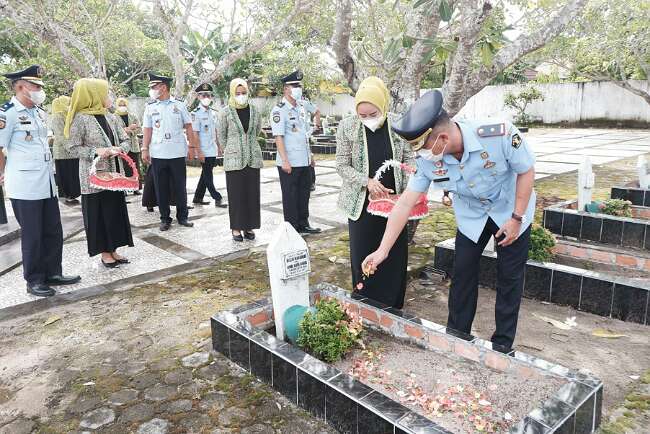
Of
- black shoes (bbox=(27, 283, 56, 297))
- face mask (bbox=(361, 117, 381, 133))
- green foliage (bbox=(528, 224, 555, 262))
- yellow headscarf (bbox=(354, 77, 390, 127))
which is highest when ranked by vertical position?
yellow headscarf (bbox=(354, 77, 390, 127))

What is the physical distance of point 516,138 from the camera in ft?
8.50

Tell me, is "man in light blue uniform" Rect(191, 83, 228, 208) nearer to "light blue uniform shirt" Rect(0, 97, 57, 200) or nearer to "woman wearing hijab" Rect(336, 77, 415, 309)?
"light blue uniform shirt" Rect(0, 97, 57, 200)

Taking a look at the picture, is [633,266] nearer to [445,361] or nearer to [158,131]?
[445,361]

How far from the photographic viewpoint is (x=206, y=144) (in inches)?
311

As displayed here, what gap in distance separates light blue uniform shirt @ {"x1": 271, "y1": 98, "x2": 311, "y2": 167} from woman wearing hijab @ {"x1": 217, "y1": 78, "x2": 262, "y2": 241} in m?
0.23

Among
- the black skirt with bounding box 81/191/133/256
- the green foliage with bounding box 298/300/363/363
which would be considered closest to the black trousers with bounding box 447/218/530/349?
the green foliage with bounding box 298/300/363/363

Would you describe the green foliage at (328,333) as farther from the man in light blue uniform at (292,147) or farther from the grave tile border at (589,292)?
the man in light blue uniform at (292,147)

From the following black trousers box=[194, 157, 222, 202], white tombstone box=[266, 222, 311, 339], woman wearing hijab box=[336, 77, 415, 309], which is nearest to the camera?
white tombstone box=[266, 222, 311, 339]

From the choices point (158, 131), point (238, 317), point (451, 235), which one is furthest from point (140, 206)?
point (238, 317)

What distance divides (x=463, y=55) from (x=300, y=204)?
8.46 ft

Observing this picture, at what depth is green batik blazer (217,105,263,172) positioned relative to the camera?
559cm

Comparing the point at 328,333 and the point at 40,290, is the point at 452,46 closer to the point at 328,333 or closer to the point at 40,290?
the point at 328,333

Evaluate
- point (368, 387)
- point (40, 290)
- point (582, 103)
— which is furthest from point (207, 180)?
point (582, 103)

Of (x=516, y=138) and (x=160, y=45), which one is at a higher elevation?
(x=160, y=45)
